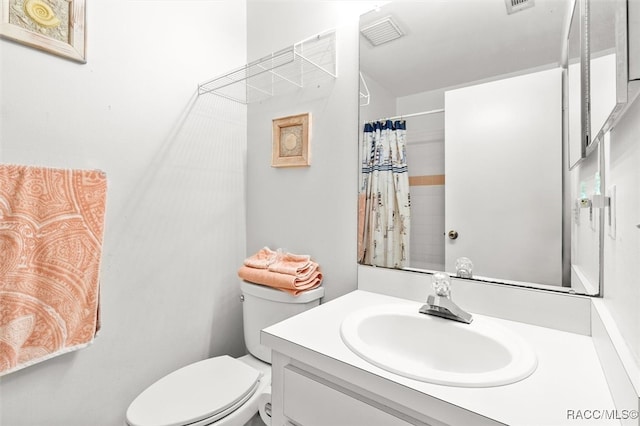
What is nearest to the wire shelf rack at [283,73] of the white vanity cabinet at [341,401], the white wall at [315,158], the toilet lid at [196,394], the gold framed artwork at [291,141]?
the white wall at [315,158]

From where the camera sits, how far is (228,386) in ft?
3.67

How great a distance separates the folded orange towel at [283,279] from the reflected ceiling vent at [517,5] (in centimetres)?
115

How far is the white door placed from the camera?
87 cm

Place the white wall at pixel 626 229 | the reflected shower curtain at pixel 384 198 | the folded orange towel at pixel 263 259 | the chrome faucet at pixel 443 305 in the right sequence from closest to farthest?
1. the white wall at pixel 626 229
2. the chrome faucet at pixel 443 305
3. the reflected shower curtain at pixel 384 198
4. the folded orange towel at pixel 263 259

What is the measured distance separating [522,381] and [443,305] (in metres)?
0.30

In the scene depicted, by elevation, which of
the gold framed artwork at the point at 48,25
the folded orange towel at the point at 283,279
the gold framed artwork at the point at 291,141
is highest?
the gold framed artwork at the point at 48,25

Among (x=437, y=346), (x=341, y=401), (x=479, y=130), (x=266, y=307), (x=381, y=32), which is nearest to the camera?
(x=341, y=401)

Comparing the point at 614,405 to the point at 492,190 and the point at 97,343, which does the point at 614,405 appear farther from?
the point at 97,343

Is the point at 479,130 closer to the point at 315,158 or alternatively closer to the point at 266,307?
the point at 315,158

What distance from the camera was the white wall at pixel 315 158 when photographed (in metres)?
1.28

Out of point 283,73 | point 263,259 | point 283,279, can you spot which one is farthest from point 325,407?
point 283,73

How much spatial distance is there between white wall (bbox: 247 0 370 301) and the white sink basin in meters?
0.37

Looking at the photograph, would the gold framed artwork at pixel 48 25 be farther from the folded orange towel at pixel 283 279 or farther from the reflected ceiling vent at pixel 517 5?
the reflected ceiling vent at pixel 517 5

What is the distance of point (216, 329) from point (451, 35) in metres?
1.65
